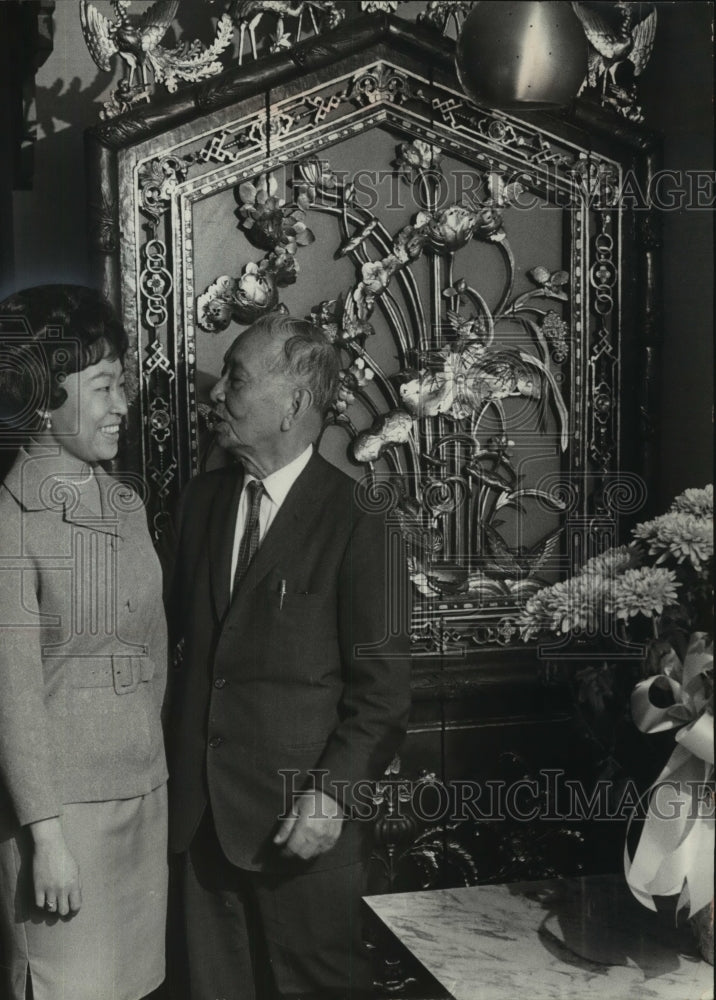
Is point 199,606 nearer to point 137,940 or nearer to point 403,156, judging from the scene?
point 137,940

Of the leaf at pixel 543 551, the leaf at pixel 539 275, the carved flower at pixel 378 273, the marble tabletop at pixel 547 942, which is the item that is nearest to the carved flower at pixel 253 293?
the carved flower at pixel 378 273

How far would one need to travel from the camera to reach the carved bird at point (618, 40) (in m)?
1.39

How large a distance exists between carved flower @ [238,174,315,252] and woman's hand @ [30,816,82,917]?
70 cm

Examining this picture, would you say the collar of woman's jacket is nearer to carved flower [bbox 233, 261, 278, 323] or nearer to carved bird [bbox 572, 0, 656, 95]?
carved flower [bbox 233, 261, 278, 323]

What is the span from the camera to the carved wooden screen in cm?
131

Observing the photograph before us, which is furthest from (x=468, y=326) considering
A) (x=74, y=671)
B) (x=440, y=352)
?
(x=74, y=671)

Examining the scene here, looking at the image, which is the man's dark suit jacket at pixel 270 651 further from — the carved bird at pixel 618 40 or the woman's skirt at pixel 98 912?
the carved bird at pixel 618 40

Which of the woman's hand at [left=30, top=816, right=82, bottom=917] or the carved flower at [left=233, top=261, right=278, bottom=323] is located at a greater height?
the carved flower at [left=233, top=261, right=278, bottom=323]

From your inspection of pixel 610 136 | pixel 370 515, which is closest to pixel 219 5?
pixel 610 136

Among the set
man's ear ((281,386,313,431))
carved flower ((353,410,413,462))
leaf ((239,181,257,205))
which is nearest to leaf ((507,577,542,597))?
carved flower ((353,410,413,462))

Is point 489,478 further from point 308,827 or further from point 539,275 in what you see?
point 308,827

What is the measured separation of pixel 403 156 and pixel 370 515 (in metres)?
0.42

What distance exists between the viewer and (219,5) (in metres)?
1.32

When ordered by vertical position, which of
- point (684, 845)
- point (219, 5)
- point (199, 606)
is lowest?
point (684, 845)
